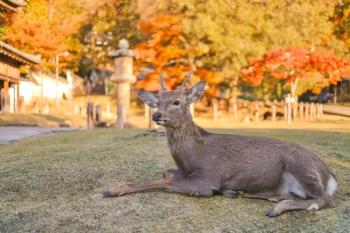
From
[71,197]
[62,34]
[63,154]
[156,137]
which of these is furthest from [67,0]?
[71,197]

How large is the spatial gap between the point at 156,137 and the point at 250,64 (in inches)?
711

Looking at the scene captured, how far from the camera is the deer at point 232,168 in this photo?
14.5 ft

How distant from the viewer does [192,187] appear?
4523mm

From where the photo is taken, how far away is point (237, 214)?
13.9ft

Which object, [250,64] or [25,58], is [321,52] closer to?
[250,64]

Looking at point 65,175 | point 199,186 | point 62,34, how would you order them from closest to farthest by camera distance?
1. point 199,186
2. point 65,175
3. point 62,34

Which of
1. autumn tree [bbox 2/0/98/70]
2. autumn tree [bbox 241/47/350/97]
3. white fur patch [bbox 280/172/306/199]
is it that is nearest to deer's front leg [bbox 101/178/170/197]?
white fur patch [bbox 280/172/306/199]

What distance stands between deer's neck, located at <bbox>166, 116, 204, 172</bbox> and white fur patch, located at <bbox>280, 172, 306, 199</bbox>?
969 millimetres

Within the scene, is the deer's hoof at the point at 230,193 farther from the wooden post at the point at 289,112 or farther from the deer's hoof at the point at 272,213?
the wooden post at the point at 289,112

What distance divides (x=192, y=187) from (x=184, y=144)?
51 centimetres

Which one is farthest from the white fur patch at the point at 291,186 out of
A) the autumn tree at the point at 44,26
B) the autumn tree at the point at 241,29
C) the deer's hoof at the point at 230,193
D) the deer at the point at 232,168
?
the autumn tree at the point at 241,29

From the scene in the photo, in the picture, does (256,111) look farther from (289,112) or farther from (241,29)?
(241,29)

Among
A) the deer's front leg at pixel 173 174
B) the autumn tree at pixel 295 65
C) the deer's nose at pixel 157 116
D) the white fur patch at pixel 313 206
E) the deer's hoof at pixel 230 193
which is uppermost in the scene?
the autumn tree at pixel 295 65

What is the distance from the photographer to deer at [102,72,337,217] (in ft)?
14.5
